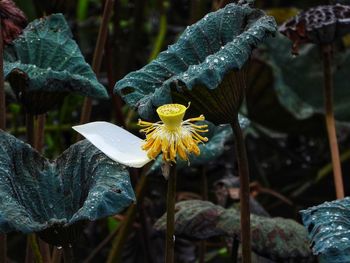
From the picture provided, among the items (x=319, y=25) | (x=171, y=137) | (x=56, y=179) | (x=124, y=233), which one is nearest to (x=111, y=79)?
(x=124, y=233)

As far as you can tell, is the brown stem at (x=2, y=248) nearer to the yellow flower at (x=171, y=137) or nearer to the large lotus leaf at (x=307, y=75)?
the yellow flower at (x=171, y=137)

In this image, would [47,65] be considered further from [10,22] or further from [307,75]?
[307,75]

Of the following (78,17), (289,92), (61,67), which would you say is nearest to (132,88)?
(61,67)

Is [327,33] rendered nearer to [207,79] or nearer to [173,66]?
[173,66]

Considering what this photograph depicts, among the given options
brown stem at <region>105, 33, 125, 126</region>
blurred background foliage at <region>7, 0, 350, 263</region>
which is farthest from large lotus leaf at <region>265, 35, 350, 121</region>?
brown stem at <region>105, 33, 125, 126</region>

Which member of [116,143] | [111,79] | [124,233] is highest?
[111,79]

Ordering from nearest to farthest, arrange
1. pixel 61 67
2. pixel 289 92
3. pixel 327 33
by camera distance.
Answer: pixel 61 67 < pixel 327 33 < pixel 289 92

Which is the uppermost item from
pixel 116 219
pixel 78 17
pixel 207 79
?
pixel 78 17
